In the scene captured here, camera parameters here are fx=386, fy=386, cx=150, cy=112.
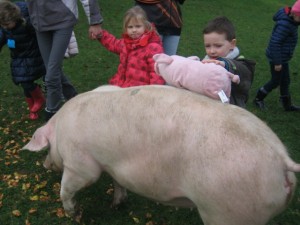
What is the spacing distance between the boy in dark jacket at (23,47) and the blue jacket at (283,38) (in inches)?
138

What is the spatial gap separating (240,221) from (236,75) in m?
1.06

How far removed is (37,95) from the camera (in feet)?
19.4

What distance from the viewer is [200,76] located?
266cm

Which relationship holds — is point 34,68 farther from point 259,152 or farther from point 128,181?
point 259,152

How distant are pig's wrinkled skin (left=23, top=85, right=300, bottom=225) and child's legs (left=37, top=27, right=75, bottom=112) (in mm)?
2072

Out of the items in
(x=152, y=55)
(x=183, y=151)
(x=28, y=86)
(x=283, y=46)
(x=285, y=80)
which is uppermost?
(x=152, y=55)

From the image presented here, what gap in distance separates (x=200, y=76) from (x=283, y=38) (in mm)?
3690

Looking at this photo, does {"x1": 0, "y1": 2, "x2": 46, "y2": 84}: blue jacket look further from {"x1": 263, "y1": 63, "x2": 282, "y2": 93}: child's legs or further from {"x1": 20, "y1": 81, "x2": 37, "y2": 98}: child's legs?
{"x1": 263, "y1": 63, "x2": 282, "y2": 93}: child's legs

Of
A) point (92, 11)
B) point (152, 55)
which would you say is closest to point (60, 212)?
point (152, 55)

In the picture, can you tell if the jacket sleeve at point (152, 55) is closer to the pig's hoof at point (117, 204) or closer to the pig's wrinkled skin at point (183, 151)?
the pig's wrinkled skin at point (183, 151)

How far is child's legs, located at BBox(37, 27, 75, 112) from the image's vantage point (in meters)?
4.91

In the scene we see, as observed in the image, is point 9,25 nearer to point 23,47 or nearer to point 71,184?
point 23,47

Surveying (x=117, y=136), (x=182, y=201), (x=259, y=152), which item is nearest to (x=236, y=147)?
(x=259, y=152)

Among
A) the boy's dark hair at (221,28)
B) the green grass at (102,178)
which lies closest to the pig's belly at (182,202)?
the green grass at (102,178)
